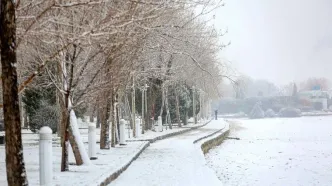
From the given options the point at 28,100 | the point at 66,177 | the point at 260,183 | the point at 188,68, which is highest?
the point at 188,68

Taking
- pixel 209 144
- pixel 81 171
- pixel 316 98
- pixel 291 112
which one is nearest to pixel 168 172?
pixel 81 171

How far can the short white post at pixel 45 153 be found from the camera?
27.3ft

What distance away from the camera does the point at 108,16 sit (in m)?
9.52

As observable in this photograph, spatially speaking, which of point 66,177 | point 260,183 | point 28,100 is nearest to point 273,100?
point 28,100

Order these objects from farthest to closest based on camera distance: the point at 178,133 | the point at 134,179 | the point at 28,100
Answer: the point at 178,133, the point at 28,100, the point at 134,179

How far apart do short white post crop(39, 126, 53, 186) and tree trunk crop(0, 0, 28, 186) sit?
1988 millimetres

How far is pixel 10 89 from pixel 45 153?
245 cm

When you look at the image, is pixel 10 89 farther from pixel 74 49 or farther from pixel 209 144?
pixel 209 144

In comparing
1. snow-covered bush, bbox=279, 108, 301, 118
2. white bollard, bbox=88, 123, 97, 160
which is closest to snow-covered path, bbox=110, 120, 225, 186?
white bollard, bbox=88, 123, 97, 160

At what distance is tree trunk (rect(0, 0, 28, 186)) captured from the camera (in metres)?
6.25

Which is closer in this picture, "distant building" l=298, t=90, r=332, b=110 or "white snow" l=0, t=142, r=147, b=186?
"white snow" l=0, t=142, r=147, b=186

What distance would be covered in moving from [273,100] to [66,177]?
10628 centimetres

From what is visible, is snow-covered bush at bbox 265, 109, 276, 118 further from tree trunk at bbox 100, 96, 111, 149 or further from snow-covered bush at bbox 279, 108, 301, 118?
tree trunk at bbox 100, 96, 111, 149

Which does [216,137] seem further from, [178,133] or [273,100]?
[273,100]
